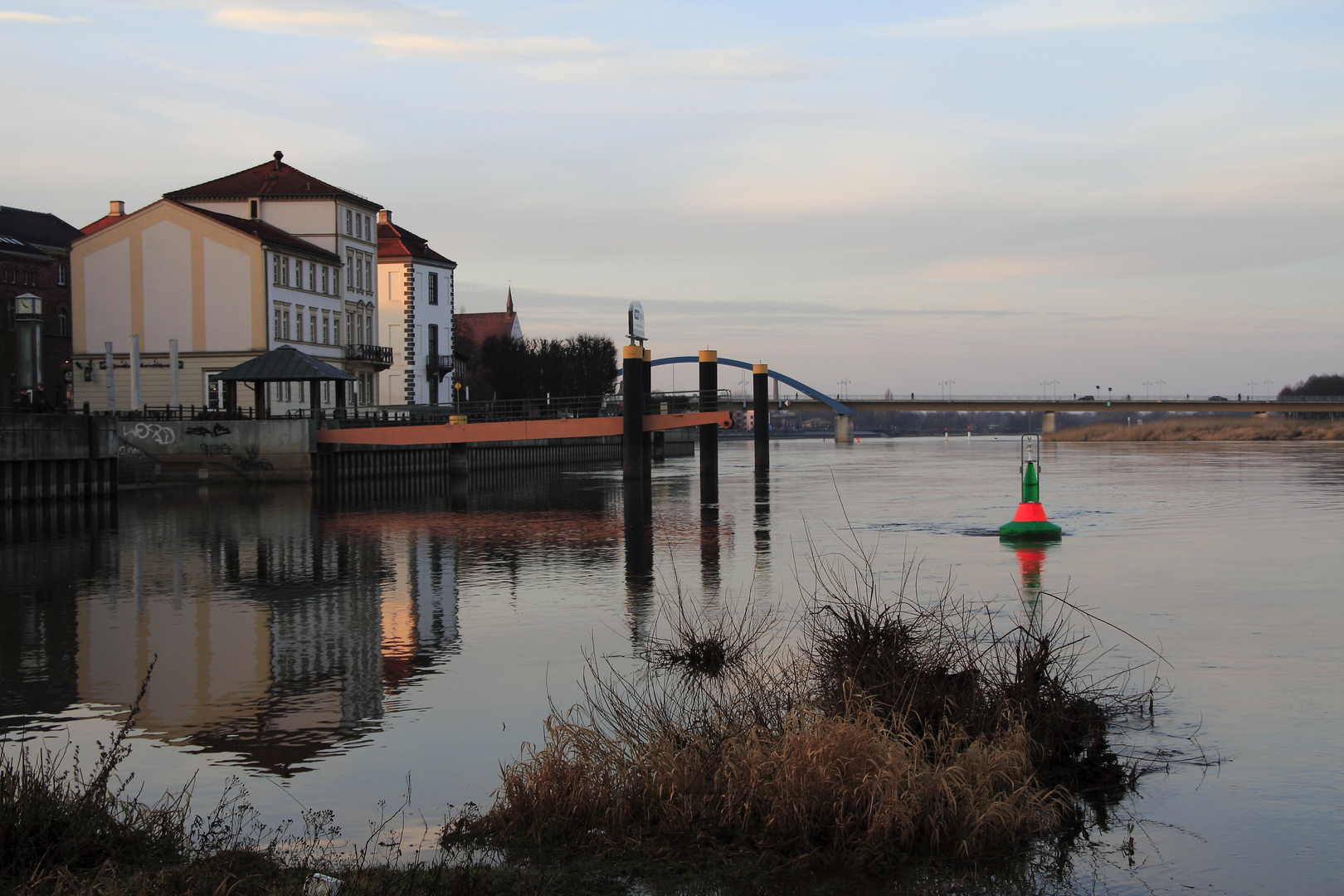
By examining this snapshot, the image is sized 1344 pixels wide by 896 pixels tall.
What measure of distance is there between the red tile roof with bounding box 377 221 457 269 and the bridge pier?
58.3 metres

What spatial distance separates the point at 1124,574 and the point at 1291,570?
257 centimetres

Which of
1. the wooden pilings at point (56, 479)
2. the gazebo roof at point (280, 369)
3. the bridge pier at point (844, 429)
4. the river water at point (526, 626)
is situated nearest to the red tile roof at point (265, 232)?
the gazebo roof at point (280, 369)

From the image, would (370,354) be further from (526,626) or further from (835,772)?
(835,772)

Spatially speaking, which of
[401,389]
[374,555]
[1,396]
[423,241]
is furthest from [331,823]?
[423,241]

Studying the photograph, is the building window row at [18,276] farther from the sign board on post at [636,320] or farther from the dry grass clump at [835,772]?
the dry grass clump at [835,772]

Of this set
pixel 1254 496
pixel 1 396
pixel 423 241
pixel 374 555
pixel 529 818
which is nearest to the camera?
pixel 529 818

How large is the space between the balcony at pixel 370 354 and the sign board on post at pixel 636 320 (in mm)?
15420

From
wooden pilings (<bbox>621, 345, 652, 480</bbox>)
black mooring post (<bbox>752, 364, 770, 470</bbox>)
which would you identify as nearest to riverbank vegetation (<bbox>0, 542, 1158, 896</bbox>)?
wooden pilings (<bbox>621, 345, 652, 480</bbox>)

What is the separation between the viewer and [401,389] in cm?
7100

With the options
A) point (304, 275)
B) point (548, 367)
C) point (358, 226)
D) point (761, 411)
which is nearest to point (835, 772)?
point (761, 411)

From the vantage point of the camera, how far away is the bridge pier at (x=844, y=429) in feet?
416

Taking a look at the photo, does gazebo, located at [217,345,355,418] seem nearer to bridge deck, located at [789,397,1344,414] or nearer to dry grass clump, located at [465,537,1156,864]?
dry grass clump, located at [465,537,1156,864]

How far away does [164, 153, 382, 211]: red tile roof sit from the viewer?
59.0m

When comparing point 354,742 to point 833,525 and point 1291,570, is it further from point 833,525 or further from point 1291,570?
point 833,525
